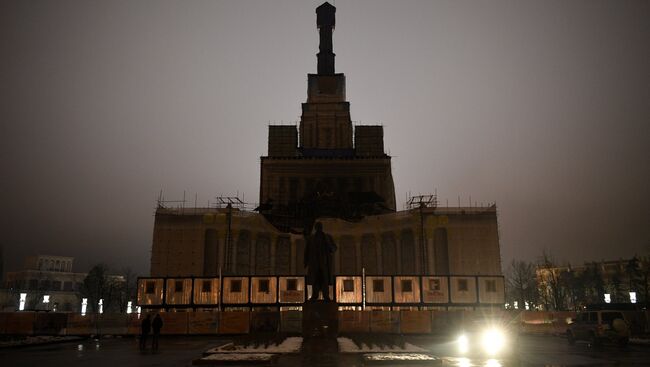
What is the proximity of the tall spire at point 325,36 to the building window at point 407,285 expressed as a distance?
51.8 metres

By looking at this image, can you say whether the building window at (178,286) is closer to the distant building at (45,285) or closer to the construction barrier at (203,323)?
the construction barrier at (203,323)

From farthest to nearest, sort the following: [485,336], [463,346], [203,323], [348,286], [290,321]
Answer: [348,286]
[290,321]
[203,323]
[485,336]
[463,346]

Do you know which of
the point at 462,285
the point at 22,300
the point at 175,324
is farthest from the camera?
the point at 22,300

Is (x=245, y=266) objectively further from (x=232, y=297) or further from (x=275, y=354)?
(x=275, y=354)

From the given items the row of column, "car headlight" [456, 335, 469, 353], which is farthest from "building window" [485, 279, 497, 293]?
"car headlight" [456, 335, 469, 353]

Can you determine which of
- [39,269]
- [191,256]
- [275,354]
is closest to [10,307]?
[39,269]

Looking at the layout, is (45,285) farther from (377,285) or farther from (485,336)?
(485,336)

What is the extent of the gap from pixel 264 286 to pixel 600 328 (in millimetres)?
28497

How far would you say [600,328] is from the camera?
24406 millimetres

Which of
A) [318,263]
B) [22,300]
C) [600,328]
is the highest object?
[318,263]

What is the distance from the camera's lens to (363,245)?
207 feet

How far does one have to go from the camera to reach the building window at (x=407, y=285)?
44.7 metres

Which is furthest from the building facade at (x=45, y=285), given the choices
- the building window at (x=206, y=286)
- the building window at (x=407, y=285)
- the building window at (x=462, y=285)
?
the building window at (x=462, y=285)

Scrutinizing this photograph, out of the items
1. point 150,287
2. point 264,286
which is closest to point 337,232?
point 264,286
